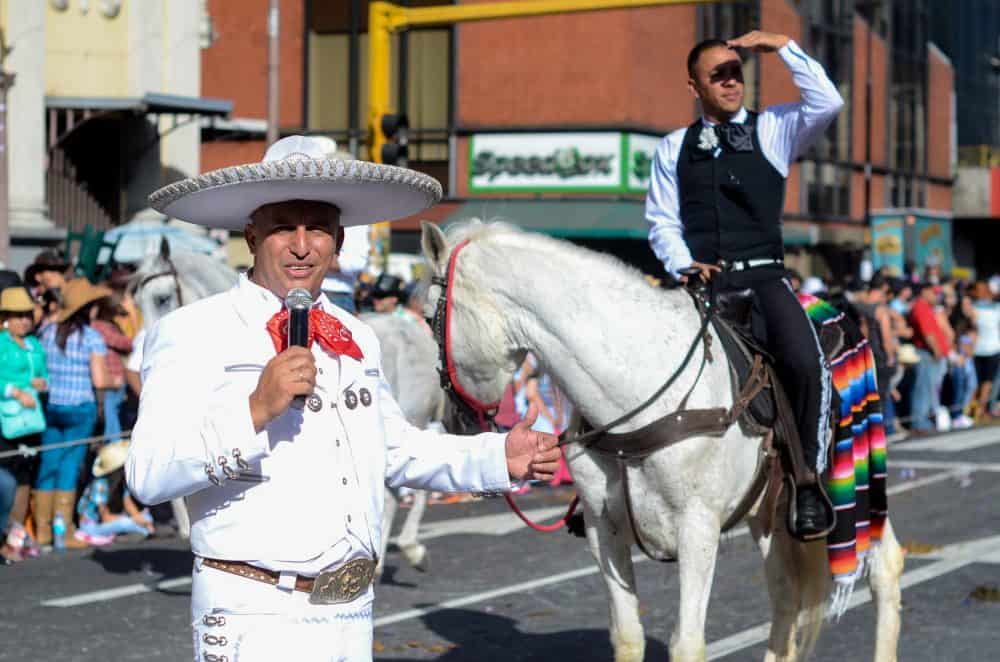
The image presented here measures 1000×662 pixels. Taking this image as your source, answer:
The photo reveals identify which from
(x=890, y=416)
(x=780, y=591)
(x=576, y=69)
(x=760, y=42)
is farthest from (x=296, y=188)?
(x=576, y=69)

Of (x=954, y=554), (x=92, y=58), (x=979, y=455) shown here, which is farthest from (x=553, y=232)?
(x=954, y=554)

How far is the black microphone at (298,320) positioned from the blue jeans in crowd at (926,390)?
18.7 meters

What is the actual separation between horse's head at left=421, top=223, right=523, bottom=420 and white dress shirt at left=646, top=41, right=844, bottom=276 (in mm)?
969

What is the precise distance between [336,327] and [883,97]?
49195mm

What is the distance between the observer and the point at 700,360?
6.36 metres

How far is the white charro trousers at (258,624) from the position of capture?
373cm

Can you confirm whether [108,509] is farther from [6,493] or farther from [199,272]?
[199,272]

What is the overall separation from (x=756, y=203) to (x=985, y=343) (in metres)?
17.5

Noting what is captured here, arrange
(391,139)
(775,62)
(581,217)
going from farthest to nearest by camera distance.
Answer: (775,62) → (581,217) → (391,139)

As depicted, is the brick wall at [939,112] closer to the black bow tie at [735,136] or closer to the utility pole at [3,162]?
the utility pole at [3,162]

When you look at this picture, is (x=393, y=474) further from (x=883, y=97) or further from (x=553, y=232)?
(x=883, y=97)

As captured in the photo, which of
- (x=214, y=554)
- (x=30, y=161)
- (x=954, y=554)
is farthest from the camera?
(x=30, y=161)

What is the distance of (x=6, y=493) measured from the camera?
10.9m

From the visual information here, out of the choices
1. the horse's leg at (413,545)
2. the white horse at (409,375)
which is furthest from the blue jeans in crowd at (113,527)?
the horse's leg at (413,545)
